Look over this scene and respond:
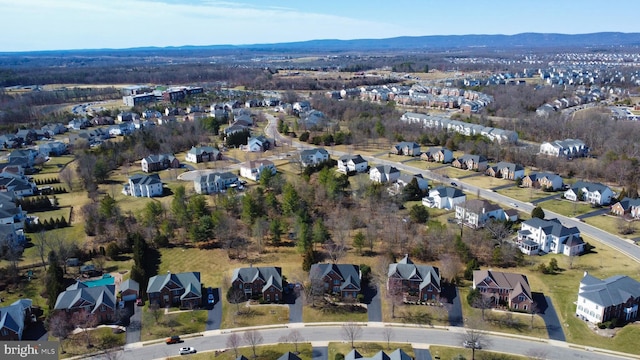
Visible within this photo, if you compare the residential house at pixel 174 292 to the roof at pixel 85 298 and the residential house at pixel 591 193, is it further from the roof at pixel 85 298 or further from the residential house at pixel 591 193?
the residential house at pixel 591 193

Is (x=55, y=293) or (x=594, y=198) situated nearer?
(x=55, y=293)

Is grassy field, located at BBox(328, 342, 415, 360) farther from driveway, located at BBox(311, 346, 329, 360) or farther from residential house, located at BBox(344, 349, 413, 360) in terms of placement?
residential house, located at BBox(344, 349, 413, 360)

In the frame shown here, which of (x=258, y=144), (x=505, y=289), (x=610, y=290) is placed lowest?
(x=505, y=289)

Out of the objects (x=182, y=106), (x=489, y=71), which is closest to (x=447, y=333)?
(x=182, y=106)

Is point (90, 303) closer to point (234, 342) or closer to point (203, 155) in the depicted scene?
point (234, 342)

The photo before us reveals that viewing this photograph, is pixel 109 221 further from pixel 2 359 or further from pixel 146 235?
pixel 2 359

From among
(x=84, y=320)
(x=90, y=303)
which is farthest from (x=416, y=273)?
(x=84, y=320)
